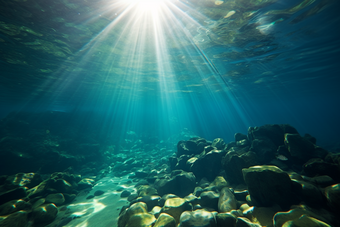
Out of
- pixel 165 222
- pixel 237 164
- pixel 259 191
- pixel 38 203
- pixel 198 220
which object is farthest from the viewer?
pixel 38 203

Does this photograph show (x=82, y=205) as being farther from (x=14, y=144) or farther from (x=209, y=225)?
(x=14, y=144)

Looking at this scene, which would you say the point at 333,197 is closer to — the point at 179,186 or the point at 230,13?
the point at 179,186

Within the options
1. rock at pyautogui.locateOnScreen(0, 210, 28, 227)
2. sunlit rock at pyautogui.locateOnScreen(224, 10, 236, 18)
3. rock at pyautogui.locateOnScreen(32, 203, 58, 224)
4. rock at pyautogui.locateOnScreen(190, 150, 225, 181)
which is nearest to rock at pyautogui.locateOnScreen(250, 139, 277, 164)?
rock at pyautogui.locateOnScreen(190, 150, 225, 181)

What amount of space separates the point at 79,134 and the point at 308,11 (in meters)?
29.9

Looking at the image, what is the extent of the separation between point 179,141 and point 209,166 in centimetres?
481

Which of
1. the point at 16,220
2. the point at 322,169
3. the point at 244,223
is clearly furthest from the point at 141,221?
the point at 322,169

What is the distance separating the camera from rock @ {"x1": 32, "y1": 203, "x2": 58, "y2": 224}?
554cm

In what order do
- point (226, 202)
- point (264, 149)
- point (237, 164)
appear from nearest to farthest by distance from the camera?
1. point (226, 202)
2. point (237, 164)
3. point (264, 149)

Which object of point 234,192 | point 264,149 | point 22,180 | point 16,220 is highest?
point 22,180

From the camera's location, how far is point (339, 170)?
4543 mm

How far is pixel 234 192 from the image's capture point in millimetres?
5160

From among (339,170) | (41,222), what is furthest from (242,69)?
(41,222)

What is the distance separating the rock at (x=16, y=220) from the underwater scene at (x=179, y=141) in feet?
0.13

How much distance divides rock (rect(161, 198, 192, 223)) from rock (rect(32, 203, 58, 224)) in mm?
5386
